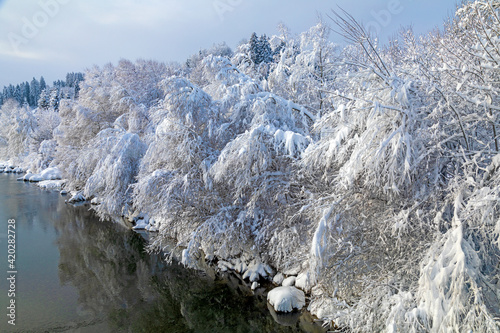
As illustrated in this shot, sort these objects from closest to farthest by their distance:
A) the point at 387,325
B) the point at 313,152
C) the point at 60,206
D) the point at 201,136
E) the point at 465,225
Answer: the point at 465,225
the point at 387,325
the point at 313,152
the point at 201,136
the point at 60,206

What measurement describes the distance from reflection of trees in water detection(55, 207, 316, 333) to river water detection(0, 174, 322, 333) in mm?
24

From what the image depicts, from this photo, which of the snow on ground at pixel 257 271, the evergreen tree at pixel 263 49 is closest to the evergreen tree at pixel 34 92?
the evergreen tree at pixel 263 49

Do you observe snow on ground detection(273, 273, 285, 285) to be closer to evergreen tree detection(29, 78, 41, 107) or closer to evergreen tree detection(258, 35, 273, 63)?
evergreen tree detection(258, 35, 273, 63)

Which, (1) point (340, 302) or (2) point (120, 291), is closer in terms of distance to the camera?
(1) point (340, 302)

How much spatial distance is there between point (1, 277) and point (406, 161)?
37.7 feet

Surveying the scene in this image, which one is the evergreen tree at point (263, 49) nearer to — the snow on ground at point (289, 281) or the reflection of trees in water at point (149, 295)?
the reflection of trees in water at point (149, 295)

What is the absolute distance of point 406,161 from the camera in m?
4.90

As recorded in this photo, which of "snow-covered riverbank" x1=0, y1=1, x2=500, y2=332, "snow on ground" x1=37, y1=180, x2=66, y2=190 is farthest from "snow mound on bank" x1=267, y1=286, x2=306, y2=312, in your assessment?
"snow on ground" x1=37, y1=180, x2=66, y2=190

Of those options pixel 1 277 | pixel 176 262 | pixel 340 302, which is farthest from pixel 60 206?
pixel 340 302

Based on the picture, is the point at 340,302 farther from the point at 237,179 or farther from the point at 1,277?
the point at 1,277

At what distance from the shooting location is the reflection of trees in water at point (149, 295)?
7.80m

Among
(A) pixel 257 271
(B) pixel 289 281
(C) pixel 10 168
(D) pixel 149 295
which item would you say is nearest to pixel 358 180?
(B) pixel 289 281

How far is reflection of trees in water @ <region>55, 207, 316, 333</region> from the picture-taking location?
780cm

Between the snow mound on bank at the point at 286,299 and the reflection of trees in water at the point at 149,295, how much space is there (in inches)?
13.1
